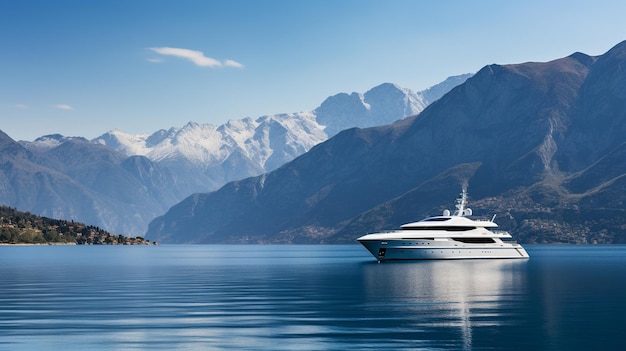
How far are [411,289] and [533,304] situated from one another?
23.2 m

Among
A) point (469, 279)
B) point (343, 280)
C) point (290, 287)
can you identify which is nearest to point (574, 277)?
point (469, 279)

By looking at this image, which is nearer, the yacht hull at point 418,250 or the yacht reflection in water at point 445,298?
the yacht reflection in water at point 445,298

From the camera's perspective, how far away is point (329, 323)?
2832 inches

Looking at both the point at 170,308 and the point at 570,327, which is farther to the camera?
the point at 170,308

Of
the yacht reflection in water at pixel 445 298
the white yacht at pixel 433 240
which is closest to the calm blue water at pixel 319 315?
the yacht reflection in water at pixel 445 298

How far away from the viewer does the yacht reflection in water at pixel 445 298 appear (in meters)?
66.0

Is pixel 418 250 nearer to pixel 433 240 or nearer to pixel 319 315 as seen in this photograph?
pixel 433 240

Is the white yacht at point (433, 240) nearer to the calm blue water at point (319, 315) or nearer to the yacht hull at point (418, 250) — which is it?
the yacht hull at point (418, 250)

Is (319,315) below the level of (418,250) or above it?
below

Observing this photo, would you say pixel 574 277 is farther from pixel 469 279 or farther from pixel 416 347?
pixel 416 347

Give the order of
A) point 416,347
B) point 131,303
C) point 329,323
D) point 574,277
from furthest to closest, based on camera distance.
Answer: point 574,277
point 131,303
point 329,323
point 416,347

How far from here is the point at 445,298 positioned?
314ft

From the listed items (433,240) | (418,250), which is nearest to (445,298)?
(418,250)

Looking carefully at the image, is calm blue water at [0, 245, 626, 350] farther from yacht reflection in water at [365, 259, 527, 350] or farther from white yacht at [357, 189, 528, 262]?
Answer: white yacht at [357, 189, 528, 262]
